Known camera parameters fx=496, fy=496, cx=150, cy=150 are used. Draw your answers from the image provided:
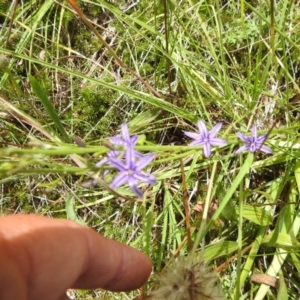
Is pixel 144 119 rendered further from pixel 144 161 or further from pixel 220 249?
pixel 144 161

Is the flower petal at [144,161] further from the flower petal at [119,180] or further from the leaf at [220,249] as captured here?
the leaf at [220,249]

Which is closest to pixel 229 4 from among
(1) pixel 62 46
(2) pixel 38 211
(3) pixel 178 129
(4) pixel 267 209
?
(3) pixel 178 129

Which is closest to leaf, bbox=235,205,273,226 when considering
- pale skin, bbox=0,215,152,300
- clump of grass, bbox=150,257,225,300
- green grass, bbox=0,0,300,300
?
green grass, bbox=0,0,300,300

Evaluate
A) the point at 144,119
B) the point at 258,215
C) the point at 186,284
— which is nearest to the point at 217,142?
the point at 186,284

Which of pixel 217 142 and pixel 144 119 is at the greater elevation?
pixel 217 142

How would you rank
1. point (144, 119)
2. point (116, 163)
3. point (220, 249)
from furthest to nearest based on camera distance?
point (144, 119) < point (220, 249) < point (116, 163)

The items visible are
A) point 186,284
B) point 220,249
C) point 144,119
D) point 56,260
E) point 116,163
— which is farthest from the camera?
point 144,119

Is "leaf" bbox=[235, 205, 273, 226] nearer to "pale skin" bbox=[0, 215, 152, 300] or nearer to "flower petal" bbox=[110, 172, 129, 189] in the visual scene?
"pale skin" bbox=[0, 215, 152, 300]
